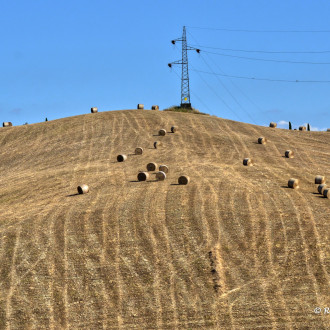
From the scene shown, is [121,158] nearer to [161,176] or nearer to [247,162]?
[161,176]

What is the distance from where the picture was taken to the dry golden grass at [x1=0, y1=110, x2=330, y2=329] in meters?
21.8

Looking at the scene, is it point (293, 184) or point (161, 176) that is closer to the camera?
point (293, 184)

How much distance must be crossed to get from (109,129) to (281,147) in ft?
54.5

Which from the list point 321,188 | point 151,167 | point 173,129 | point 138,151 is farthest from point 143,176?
point 173,129

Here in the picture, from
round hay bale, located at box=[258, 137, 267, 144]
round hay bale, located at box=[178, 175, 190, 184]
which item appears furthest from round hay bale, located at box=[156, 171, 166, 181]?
round hay bale, located at box=[258, 137, 267, 144]

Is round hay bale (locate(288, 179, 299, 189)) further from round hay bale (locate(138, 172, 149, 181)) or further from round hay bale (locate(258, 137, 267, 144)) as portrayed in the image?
round hay bale (locate(258, 137, 267, 144))

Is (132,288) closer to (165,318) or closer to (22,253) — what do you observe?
(165,318)

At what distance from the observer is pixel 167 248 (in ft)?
85.3

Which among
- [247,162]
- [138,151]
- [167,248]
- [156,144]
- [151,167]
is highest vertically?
[156,144]

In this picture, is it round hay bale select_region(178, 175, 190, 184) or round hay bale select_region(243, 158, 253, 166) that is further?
round hay bale select_region(243, 158, 253, 166)

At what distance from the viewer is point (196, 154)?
1784 inches

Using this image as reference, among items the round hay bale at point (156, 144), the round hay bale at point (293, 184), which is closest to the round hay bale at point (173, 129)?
the round hay bale at point (156, 144)

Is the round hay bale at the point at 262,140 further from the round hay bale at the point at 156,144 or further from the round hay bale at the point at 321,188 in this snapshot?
the round hay bale at the point at 321,188

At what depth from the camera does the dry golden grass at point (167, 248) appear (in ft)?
71.7
